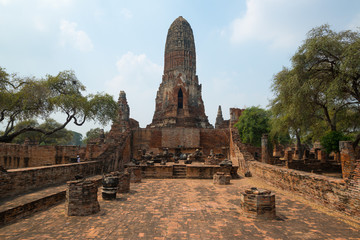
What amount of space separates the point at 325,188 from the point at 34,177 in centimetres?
825

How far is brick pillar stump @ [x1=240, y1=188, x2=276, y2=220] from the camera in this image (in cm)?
442

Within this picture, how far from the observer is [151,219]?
4348mm

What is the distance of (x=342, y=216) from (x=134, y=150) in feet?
52.9

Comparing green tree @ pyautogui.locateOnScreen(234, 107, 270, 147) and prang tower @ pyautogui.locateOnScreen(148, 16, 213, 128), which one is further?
prang tower @ pyautogui.locateOnScreen(148, 16, 213, 128)

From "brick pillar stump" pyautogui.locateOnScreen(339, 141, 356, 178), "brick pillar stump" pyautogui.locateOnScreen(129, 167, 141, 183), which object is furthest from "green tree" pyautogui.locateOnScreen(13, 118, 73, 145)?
"brick pillar stump" pyautogui.locateOnScreen(339, 141, 356, 178)

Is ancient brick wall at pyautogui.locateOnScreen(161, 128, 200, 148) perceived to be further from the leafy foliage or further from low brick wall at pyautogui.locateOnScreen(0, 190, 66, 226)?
low brick wall at pyautogui.locateOnScreen(0, 190, 66, 226)

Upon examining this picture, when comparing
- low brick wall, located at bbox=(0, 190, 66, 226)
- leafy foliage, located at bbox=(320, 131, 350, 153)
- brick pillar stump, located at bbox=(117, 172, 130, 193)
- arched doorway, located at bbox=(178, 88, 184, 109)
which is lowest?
low brick wall, located at bbox=(0, 190, 66, 226)

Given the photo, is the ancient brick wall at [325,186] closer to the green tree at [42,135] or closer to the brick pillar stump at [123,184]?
the brick pillar stump at [123,184]

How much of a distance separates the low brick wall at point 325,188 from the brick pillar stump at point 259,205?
1549mm

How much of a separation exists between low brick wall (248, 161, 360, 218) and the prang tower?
19039 mm

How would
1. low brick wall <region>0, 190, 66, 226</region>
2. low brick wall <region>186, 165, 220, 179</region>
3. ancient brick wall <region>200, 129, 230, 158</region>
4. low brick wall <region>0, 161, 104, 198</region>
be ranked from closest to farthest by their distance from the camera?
low brick wall <region>0, 190, 66, 226</region>, low brick wall <region>0, 161, 104, 198</region>, low brick wall <region>186, 165, 220, 179</region>, ancient brick wall <region>200, 129, 230, 158</region>

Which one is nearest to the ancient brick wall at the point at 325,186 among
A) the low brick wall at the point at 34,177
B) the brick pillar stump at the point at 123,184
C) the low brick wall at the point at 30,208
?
the brick pillar stump at the point at 123,184

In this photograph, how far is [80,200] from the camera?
461 centimetres

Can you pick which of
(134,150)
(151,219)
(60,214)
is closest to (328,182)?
(151,219)
